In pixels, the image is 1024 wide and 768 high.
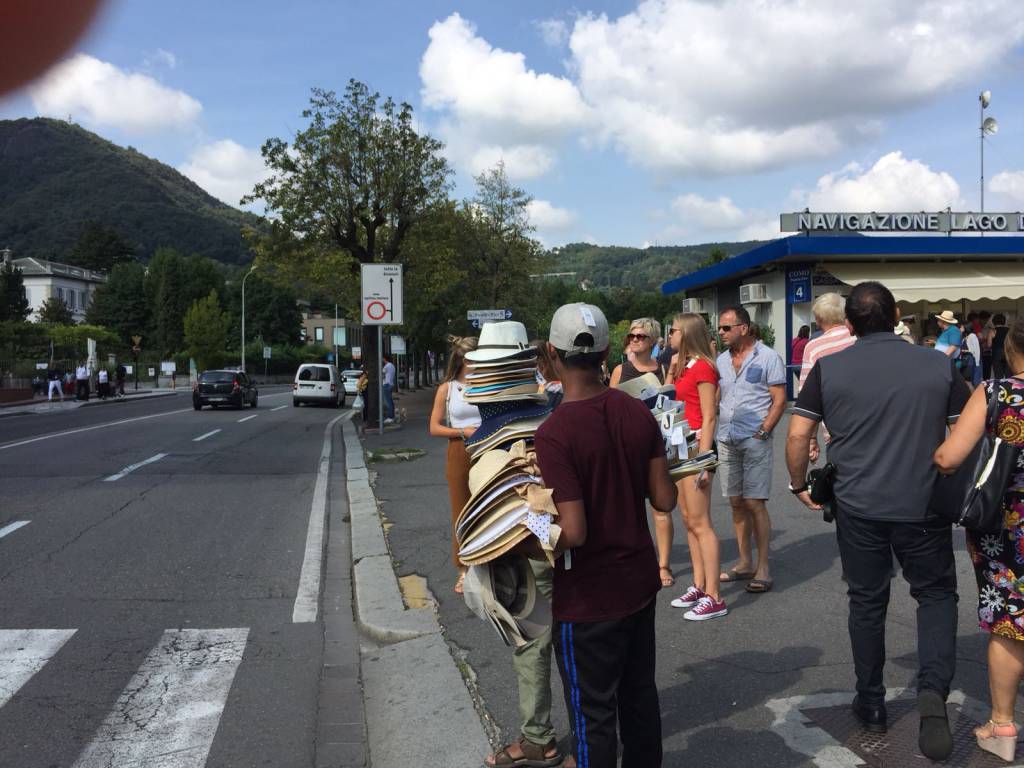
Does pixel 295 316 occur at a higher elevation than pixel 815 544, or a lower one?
higher

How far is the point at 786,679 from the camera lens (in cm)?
444

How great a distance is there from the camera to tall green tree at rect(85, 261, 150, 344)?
98500 millimetres

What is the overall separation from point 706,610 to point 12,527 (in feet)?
23.0

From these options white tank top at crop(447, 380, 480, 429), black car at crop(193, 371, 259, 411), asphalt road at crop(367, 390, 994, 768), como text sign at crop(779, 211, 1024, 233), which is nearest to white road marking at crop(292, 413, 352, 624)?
asphalt road at crop(367, 390, 994, 768)

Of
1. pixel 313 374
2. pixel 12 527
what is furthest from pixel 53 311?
pixel 12 527

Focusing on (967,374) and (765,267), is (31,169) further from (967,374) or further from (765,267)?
(765,267)

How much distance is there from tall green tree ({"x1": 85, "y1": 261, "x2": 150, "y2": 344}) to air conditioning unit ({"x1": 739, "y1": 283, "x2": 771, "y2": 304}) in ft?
287

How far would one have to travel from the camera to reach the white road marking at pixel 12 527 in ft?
27.9

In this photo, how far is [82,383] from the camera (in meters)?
40.9

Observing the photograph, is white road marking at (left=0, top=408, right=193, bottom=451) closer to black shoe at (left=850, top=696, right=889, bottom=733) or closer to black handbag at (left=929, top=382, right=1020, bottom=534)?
black shoe at (left=850, top=696, right=889, bottom=733)

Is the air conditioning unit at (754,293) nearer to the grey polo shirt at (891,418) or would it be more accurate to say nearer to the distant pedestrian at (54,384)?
the grey polo shirt at (891,418)

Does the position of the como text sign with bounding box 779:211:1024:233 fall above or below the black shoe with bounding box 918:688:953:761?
above

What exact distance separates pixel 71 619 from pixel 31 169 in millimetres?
5058

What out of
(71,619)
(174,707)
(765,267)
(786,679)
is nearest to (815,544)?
(786,679)
